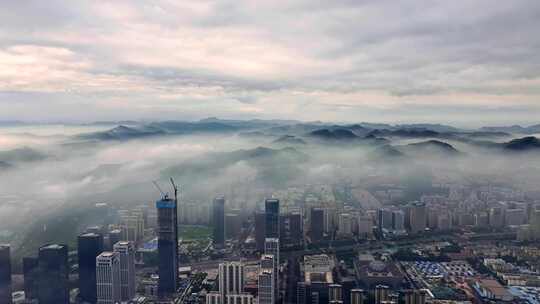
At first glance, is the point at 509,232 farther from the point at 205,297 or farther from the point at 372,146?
the point at 205,297

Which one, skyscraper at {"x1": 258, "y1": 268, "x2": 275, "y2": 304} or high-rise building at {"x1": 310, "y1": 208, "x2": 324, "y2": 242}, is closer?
skyscraper at {"x1": 258, "y1": 268, "x2": 275, "y2": 304}

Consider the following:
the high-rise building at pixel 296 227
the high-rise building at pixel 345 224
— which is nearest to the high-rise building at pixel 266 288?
the high-rise building at pixel 296 227

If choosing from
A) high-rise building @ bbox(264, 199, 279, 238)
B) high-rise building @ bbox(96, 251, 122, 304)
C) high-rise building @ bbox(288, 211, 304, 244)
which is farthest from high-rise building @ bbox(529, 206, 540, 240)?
high-rise building @ bbox(96, 251, 122, 304)

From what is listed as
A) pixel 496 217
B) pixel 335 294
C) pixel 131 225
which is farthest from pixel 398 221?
pixel 131 225

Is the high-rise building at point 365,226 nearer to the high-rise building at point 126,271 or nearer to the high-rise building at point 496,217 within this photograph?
the high-rise building at point 496,217

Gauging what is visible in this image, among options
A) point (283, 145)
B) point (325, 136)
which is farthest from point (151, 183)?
point (325, 136)

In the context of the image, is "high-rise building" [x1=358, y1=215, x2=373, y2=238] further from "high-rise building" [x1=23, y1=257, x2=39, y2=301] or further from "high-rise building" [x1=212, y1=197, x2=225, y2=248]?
"high-rise building" [x1=23, y1=257, x2=39, y2=301]

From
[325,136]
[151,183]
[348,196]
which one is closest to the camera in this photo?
[151,183]
